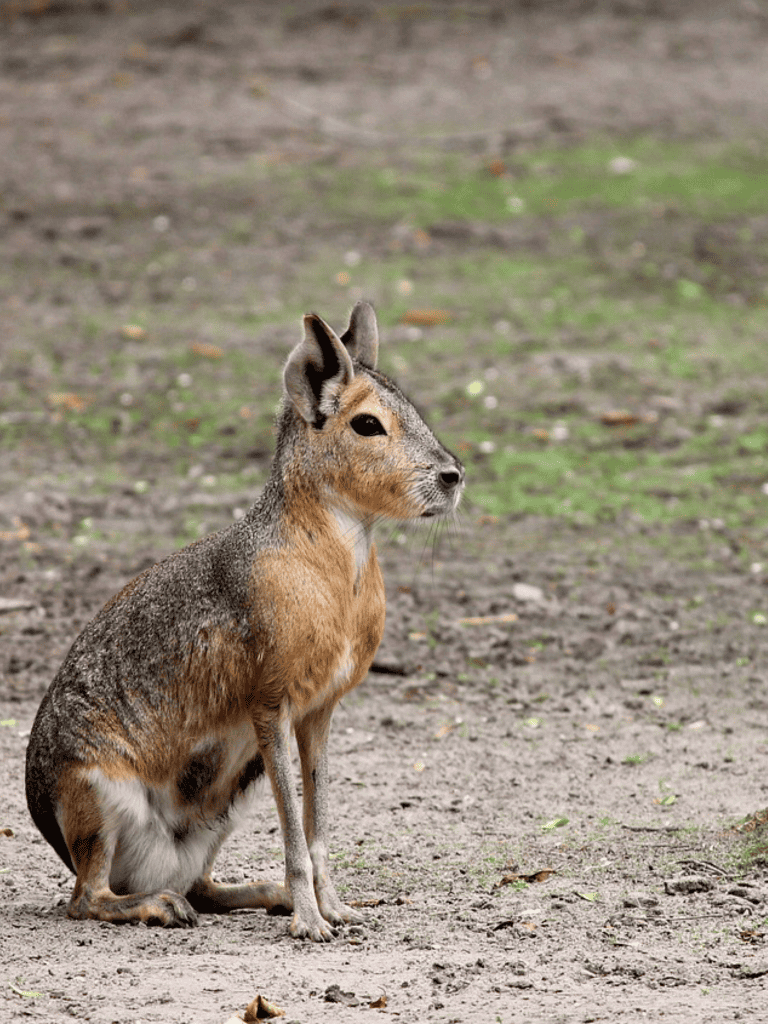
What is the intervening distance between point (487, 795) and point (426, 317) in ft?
19.7

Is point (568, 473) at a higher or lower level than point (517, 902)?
lower

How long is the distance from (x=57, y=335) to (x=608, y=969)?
7.63 metres

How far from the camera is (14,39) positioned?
1625 centimetres

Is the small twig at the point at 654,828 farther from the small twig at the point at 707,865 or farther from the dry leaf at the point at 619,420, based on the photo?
the dry leaf at the point at 619,420

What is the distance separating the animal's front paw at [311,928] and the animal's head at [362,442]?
107 centimetres

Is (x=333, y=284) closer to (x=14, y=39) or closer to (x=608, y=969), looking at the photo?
(x=14, y=39)

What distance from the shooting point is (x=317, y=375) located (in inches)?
162

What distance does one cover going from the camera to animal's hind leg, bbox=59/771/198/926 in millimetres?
4156

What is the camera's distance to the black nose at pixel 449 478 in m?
4.08

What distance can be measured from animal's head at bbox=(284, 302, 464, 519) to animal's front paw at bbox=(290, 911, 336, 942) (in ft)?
3.53

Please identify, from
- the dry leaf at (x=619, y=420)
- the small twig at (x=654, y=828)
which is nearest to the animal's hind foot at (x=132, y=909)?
the small twig at (x=654, y=828)

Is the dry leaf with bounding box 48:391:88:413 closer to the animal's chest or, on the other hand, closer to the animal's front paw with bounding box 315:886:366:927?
the animal's chest

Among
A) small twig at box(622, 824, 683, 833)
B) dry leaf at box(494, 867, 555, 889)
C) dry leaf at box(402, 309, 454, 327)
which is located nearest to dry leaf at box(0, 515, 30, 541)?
dry leaf at box(402, 309, 454, 327)

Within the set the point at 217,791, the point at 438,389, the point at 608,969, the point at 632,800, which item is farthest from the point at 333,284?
the point at 608,969
